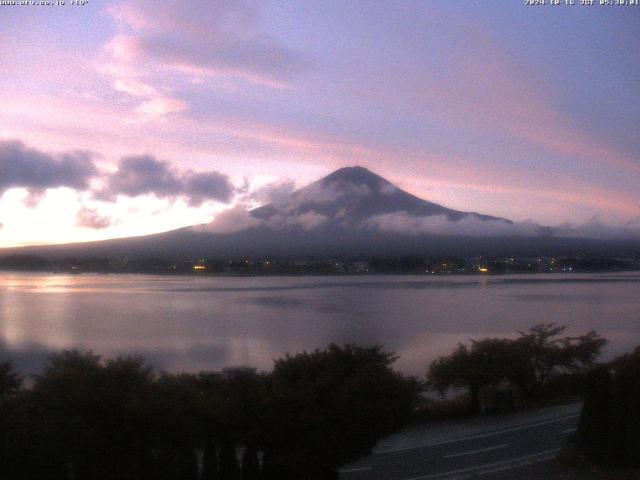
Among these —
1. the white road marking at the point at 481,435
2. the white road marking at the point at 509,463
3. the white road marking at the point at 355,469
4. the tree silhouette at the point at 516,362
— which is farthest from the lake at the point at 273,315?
the white road marking at the point at 509,463

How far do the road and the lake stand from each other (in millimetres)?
6632

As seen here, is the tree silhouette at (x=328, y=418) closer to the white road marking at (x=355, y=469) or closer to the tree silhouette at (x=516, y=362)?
the white road marking at (x=355, y=469)

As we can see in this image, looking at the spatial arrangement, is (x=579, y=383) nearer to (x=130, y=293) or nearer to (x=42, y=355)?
(x=42, y=355)

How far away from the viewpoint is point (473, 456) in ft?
26.4

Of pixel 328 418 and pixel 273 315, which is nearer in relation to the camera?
pixel 328 418

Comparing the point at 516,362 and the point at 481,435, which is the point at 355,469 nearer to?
the point at 481,435

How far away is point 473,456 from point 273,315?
17.7m

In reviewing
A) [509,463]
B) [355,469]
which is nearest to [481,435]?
[509,463]

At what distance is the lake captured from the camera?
18016 millimetres

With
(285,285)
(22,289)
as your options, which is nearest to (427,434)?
(22,289)

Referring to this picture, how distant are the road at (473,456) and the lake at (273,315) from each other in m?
6.63

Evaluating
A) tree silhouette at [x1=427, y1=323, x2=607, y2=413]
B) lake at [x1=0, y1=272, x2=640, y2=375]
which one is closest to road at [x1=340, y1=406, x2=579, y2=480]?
tree silhouette at [x1=427, y1=323, x2=607, y2=413]

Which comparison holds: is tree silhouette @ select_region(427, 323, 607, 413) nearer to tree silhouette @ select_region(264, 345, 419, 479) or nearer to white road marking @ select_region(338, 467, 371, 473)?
white road marking @ select_region(338, 467, 371, 473)

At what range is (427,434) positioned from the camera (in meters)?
9.72
